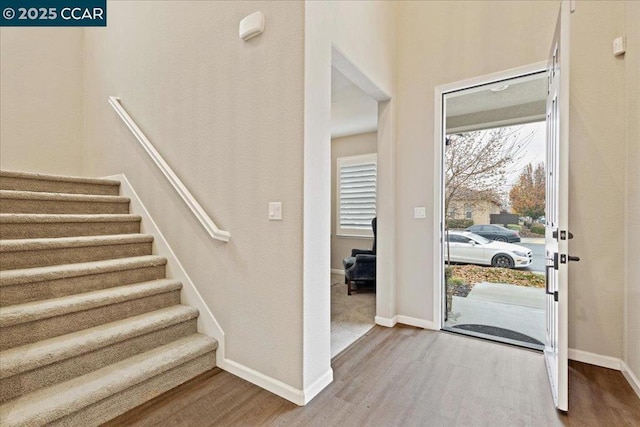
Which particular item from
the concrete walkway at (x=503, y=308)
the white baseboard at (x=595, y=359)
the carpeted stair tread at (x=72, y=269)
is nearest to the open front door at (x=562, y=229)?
the white baseboard at (x=595, y=359)

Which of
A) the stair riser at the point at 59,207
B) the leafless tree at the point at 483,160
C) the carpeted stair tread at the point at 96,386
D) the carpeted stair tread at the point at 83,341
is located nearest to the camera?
the carpeted stair tread at the point at 96,386

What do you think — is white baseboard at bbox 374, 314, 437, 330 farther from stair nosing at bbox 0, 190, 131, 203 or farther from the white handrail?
stair nosing at bbox 0, 190, 131, 203

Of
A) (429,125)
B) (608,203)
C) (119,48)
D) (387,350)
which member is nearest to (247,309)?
(387,350)

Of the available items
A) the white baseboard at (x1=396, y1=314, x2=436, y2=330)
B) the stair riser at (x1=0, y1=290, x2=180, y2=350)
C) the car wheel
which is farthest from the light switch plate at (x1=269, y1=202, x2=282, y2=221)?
the car wheel

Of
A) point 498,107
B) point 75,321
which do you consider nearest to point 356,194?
point 498,107

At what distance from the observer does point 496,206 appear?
12.0ft

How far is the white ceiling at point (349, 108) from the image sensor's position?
132 inches

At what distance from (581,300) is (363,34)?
9.03 feet

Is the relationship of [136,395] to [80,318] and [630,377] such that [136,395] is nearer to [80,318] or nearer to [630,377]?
[80,318]

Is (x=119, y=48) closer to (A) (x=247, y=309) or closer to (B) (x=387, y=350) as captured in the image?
(A) (x=247, y=309)

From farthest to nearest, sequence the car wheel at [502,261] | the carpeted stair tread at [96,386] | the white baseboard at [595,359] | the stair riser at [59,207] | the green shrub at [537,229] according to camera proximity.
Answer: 1. the car wheel at [502,261]
2. the green shrub at [537,229]
3. the stair riser at [59,207]
4. the white baseboard at [595,359]
5. the carpeted stair tread at [96,386]

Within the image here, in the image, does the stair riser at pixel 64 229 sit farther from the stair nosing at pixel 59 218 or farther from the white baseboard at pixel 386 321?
the white baseboard at pixel 386 321

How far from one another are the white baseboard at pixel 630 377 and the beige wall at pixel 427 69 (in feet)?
4.28

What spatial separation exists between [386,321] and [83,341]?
2.41m
